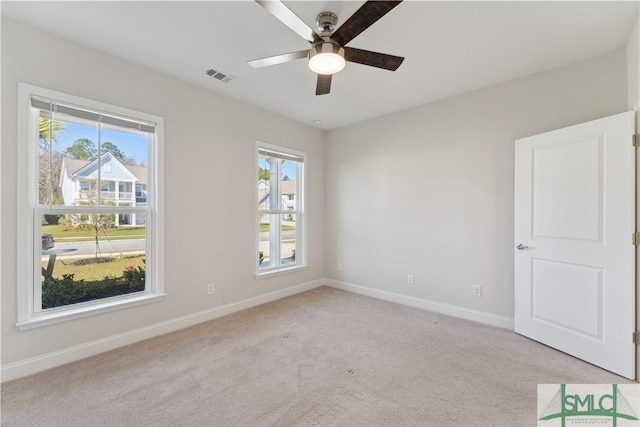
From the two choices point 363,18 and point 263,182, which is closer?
point 363,18

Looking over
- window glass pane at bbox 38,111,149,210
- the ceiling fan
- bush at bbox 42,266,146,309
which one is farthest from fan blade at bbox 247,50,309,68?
bush at bbox 42,266,146,309

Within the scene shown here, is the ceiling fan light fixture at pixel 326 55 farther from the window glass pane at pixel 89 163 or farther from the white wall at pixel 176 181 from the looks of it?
the window glass pane at pixel 89 163

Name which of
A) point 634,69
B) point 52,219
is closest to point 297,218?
point 52,219

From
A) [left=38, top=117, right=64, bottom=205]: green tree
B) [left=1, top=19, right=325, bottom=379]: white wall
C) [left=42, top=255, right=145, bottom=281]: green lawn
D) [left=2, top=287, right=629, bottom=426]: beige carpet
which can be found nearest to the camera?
[left=2, top=287, right=629, bottom=426]: beige carpet

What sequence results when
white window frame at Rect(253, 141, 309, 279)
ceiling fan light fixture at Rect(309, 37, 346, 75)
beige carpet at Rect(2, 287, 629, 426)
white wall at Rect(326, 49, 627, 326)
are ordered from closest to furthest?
beige carpet at Rect(2, 287, 629, 426) < ceiling fan light fixture at Rect(309, 37, 346, 75) < white wall at Rect(326, 49, 627, 326) < white window frame at Rect(253, 141, 309, 279)

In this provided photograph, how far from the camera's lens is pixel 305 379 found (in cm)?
212

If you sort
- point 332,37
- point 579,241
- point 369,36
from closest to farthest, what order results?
point 332,37, point 369,36, point 579,241

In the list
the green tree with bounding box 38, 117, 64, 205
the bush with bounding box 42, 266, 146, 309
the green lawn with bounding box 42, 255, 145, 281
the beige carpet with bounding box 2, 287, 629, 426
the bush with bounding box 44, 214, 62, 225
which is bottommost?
the beige carpet with bounding box 2, 287, 629, 426

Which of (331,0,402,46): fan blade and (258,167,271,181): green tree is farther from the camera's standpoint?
(258,167,271,181): green tree

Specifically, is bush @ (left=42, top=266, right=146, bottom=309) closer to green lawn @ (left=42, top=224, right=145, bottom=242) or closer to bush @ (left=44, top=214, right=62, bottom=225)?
green lawn @ (left=42, top=224, right=145, bottom=242)

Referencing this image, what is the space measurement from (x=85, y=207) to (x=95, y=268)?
0.58 metres

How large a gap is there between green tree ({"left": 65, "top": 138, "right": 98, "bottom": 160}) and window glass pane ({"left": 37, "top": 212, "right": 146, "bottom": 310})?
51 cm

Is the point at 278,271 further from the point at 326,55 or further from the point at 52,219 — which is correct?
the point at 326,55

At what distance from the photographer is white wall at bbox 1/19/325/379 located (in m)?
2.09
